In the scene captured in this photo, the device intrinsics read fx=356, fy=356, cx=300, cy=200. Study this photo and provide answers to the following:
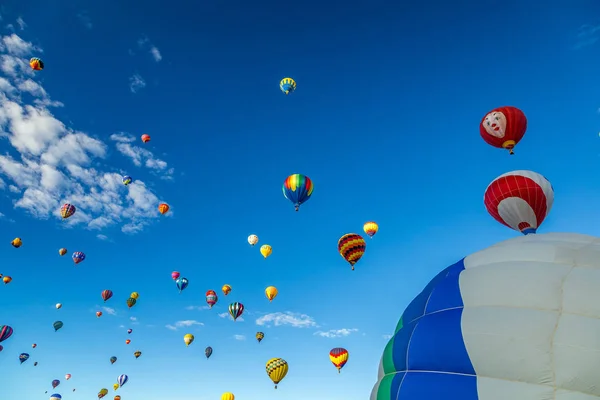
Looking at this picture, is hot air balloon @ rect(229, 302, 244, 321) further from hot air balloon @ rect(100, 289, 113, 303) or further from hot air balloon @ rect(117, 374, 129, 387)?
hot air balloon @ rect(117, 374, 129, 387)

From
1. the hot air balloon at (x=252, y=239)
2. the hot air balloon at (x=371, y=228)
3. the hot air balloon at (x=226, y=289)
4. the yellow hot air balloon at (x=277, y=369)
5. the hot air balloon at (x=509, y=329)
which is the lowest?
the hot air balloon at (x=509, y=329)

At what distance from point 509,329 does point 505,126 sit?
11.3m

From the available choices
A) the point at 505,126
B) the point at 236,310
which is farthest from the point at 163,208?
the point at 505,126

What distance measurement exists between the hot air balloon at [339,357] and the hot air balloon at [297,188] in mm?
11220

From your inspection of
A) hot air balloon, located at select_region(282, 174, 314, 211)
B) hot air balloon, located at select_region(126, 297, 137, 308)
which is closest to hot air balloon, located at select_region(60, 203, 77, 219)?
hot air balloon, located at select_region(126, 297, 137, 308)

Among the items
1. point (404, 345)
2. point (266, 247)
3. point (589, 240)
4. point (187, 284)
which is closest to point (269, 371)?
point (266, 247)

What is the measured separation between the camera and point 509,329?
4.50 metres

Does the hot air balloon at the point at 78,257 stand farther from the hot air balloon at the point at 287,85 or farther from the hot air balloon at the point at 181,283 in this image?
the hot air balloon at the point at 287,85

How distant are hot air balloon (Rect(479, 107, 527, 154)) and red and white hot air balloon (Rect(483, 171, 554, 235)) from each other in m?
4.42

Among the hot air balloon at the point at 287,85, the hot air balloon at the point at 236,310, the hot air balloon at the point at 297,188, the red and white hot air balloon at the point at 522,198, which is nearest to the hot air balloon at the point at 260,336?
the hot air balloon at the point at 236,310

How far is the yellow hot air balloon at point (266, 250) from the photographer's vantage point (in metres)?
29.9

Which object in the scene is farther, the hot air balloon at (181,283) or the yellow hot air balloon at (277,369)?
the hot air balloon at (181,283)

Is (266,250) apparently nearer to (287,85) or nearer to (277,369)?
(277,369)

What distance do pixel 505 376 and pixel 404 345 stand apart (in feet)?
5.15
